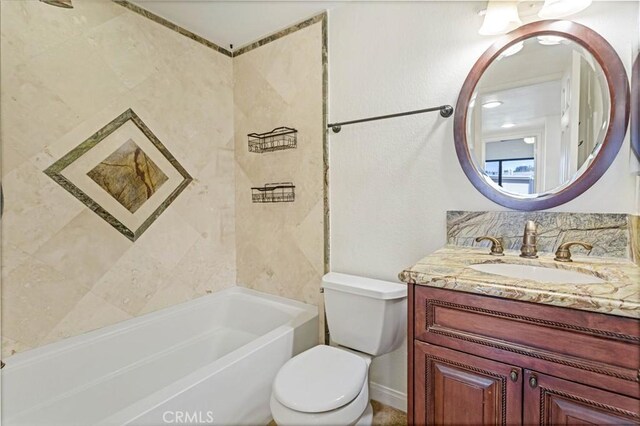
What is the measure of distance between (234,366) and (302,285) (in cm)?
77

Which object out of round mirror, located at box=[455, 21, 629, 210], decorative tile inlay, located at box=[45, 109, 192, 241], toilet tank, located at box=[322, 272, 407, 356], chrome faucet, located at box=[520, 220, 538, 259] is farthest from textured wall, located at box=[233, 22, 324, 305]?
chrome faucet, located at box=[520, 220, 538, 259]

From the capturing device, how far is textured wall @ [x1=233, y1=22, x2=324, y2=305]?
79.3 inches

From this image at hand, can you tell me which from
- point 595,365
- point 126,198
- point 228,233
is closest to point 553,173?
point 595,365

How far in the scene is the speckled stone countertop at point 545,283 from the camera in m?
0.77

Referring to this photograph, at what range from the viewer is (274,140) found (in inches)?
86.6

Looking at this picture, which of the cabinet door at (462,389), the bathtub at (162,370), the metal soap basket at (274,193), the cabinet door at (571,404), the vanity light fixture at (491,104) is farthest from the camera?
the metal soap basket at (274,193)

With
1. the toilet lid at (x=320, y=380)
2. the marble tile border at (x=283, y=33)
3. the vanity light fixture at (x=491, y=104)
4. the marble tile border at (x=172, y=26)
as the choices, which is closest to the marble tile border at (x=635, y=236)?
the vanity light fixture at (x=491, y=104)

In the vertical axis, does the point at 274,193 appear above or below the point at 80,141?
below

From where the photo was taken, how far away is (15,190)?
142 cm

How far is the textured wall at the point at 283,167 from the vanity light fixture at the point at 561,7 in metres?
1.21

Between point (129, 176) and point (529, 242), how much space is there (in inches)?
86.0

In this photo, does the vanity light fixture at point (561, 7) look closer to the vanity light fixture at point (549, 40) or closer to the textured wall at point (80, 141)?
the vanity light fixture at point (549, 40)

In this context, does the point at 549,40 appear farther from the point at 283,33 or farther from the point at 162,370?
the point at 162,370

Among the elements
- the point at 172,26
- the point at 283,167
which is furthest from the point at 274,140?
the point at 172,26
